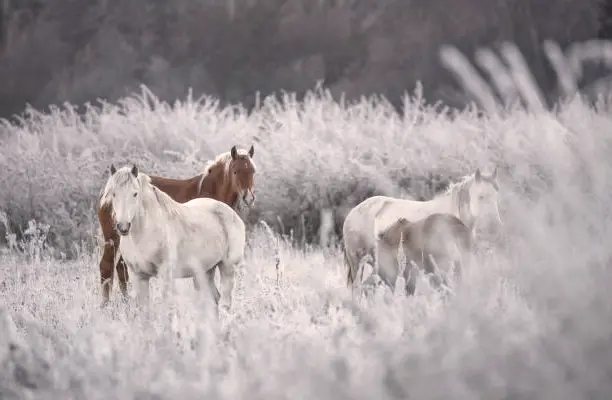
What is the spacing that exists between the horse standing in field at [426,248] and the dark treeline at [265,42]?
340 inches

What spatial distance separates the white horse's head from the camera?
3010 millimetres

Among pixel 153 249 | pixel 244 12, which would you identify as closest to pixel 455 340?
pixel 153 249

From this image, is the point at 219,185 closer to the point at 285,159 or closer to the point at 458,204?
the point at 458,204

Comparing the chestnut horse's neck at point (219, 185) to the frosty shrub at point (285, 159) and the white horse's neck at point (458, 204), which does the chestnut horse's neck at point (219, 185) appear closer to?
the frosty shrub at point (285, 159)

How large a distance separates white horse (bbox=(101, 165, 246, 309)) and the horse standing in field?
2.05 feet

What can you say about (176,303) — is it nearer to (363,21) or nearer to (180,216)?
(180,216)

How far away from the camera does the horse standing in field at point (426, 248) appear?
293 centimetres

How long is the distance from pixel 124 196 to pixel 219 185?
1.13 metres

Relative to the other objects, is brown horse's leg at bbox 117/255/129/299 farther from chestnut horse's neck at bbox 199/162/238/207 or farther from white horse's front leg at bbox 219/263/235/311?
chestnut horse's neck at bbox 199/162/238/207

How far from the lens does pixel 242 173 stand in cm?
402

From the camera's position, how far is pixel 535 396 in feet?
6.81

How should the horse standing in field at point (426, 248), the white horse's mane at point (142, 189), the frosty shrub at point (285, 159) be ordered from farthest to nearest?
1. the frosty shrub at point (285, 159)
2. the white horse's mane at point (142, 189)
3. the horse standing in field at point (426, 248)

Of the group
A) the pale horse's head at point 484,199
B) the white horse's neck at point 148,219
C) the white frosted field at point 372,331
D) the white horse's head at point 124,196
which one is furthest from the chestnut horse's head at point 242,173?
the pale horse's head at point 484,199

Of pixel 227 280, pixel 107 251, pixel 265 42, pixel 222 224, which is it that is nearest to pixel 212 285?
pixel 227 280
